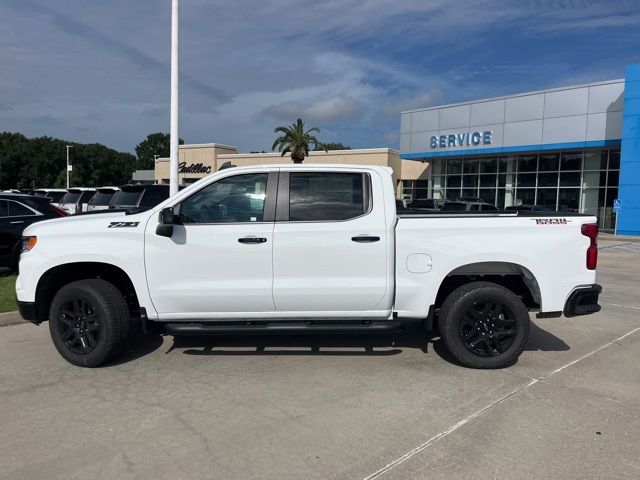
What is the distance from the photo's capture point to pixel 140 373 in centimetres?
502

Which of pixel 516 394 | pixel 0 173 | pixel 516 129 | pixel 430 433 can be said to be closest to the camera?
pixel 430 433

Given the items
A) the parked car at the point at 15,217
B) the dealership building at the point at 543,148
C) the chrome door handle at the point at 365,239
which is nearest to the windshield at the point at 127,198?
the parked car at the point at 15,217

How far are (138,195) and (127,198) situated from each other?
257 mm

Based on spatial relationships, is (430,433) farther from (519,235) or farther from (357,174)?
(357,174)

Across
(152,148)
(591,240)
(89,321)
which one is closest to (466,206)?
(591,240)

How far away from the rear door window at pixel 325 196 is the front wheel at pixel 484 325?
1.30 meters

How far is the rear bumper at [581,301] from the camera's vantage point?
16.7 ft

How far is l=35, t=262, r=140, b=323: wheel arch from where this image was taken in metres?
5.20

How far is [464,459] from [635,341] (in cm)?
408

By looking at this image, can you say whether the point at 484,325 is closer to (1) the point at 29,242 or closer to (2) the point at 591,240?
(2) the point at 591,240

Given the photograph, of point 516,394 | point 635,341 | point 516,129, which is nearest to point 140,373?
point 516,394

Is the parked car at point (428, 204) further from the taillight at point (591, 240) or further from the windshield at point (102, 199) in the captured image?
the taillight at point (591, 240)

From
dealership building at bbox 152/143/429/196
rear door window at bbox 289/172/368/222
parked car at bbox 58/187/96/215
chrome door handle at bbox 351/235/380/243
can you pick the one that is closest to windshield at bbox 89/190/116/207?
parked car at bbox 58/187/96/215

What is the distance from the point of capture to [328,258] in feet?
16.1
